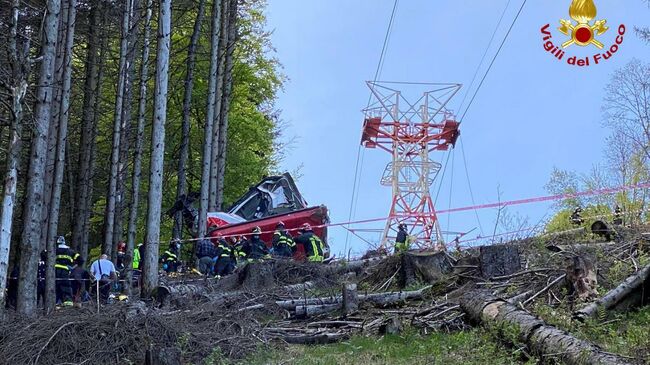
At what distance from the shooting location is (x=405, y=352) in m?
9.38

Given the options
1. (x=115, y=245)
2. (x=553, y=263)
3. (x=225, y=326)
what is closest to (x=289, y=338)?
(x=225, y=326)

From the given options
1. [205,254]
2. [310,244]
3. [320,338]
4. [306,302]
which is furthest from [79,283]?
[320,338]

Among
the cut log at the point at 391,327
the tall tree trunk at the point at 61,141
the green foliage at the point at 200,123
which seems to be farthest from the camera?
the green foliage at the point at 200,123

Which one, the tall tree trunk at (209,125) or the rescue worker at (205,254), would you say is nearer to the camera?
the rescue worker at (205,254)

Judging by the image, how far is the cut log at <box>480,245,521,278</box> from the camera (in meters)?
12.2

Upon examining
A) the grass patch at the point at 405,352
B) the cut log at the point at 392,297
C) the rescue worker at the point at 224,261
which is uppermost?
the rescue worker at the point at 224,261

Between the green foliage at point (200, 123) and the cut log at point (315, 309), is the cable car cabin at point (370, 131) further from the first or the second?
the cut log at point (315, 309)

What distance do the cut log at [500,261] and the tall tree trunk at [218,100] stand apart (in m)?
15.7

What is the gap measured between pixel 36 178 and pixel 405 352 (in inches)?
328

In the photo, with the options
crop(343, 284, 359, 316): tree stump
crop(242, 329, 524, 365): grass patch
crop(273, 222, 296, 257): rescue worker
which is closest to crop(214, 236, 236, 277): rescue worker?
crop(273, 222, 296, 257): rescue worker

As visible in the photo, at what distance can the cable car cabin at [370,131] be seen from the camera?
88.0 ft

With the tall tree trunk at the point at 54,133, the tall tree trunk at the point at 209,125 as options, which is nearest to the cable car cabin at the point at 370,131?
the tall tree trunk at the point at 209,125

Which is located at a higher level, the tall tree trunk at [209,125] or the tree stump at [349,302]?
the tall tree trunk at [209,125]

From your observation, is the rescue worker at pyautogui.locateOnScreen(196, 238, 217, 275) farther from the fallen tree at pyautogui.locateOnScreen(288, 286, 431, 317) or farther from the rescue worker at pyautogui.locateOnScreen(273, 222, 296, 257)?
the fallen tree at pyautogui.locateOnScreen(288, 286, 431, 317)
